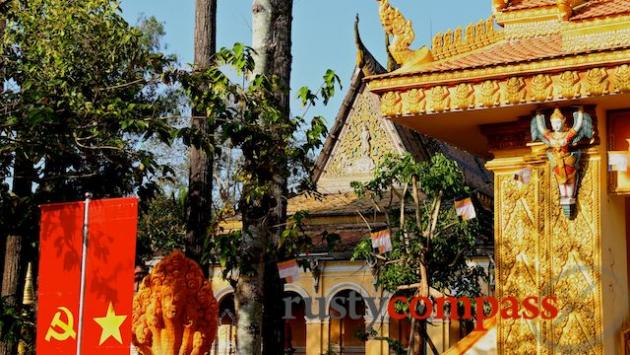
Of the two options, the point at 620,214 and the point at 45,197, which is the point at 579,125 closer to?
the point at 620,214

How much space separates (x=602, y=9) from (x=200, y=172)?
18.1 feet

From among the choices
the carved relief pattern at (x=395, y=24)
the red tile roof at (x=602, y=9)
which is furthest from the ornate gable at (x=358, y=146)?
the red tile roof at (x=602, y=9)

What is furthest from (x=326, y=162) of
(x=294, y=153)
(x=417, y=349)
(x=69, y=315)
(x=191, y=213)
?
(x=69, y=315)

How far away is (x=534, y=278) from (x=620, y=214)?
109 centimetres

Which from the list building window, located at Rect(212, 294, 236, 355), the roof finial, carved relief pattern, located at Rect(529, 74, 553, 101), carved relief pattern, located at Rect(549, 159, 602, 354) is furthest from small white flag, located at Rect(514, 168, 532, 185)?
the roof finial

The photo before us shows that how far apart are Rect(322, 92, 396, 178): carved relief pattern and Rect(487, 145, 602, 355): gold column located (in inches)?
→ 572

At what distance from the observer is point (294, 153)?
26.6 feet

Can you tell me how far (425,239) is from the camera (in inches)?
555

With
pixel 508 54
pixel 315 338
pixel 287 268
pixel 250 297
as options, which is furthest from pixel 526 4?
pixel 315 338

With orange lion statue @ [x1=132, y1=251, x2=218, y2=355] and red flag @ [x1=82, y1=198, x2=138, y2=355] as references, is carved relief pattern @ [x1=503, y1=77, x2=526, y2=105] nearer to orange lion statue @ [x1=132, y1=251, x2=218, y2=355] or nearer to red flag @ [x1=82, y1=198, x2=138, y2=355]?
orange lion statue @ [x1=132, y1=251, x2=218, y2=355]

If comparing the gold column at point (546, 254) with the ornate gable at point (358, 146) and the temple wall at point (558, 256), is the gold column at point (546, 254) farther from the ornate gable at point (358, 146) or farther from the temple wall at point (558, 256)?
the ornate gable at point (358, 146)

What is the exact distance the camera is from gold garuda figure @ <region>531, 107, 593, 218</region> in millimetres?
7184

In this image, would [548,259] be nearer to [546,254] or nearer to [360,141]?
[546,254]

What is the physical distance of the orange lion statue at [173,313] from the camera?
7.14 meters
